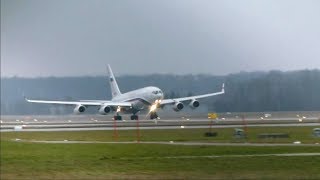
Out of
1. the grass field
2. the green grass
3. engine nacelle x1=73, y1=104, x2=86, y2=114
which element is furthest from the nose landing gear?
the grass field

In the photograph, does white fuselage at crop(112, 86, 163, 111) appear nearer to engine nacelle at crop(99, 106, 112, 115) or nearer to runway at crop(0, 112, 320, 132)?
runway at crop(0, 112, 320, 132)

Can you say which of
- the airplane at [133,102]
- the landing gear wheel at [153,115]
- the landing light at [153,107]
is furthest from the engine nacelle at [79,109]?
the landing gear wheel at [153,115]

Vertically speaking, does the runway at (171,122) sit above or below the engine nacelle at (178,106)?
below

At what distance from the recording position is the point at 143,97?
2869 inches

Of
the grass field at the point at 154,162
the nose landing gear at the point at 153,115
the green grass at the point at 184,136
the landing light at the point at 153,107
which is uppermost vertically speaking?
the landing light at the point at 153,107

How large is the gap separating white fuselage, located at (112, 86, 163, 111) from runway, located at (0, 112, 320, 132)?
1.60 metres

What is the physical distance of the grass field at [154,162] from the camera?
795 inches

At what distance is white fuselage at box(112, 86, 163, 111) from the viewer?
70.1 metres

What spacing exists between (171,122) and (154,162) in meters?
36.8

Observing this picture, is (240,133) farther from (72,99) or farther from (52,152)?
(72,99)

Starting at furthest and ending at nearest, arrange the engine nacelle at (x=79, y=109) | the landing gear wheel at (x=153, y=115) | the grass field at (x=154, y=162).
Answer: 1. the engine nacelle at (x=79, y=109)
2. the landing gear wheel at (x=153, y=115)
3. the grass field at (x=154, y=162)

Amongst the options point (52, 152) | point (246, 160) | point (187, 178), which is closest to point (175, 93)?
point (52, 152)

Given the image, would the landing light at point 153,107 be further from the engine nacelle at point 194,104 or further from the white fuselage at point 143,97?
the engine nacelle at point 194,104

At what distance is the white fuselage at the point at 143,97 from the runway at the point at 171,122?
160cm
